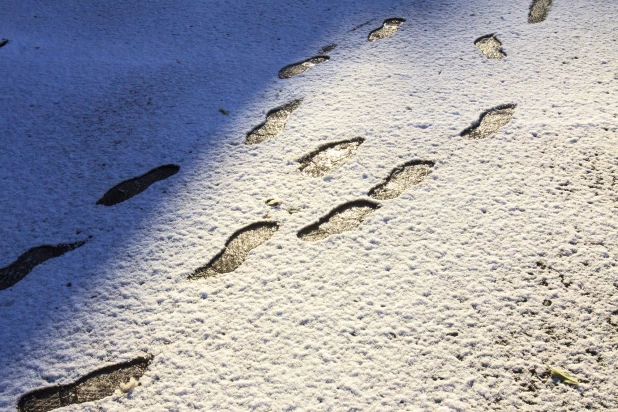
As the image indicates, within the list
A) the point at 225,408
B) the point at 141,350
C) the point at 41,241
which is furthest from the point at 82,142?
the point at 225,408

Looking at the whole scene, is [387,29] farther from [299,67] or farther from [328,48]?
[299,67]

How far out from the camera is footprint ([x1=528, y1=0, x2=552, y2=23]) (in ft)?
6.50

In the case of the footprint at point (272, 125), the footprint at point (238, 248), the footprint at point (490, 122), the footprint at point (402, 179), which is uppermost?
the footprint at point (272, 125)

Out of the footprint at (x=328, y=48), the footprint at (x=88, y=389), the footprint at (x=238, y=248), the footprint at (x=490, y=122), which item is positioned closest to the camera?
the footprint at (x=88, y=389)

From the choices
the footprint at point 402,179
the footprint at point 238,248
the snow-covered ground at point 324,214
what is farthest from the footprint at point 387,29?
the footprint at point 238,248

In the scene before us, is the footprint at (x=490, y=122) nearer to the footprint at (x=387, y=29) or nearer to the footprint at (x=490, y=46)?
the footprint at (x=490, y=46)

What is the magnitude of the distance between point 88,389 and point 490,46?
1548 mm

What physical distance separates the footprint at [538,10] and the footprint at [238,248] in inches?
50.6

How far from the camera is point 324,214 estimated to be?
132 cm

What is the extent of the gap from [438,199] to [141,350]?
2.35 feet

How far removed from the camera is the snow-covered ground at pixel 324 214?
100 cm

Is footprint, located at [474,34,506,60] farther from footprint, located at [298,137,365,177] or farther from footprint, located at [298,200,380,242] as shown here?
footprint, located at [298,200,380,242]

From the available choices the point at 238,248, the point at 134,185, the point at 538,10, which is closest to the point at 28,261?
the point at 134,185

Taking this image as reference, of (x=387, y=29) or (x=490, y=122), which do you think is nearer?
(x=490, y=122)
